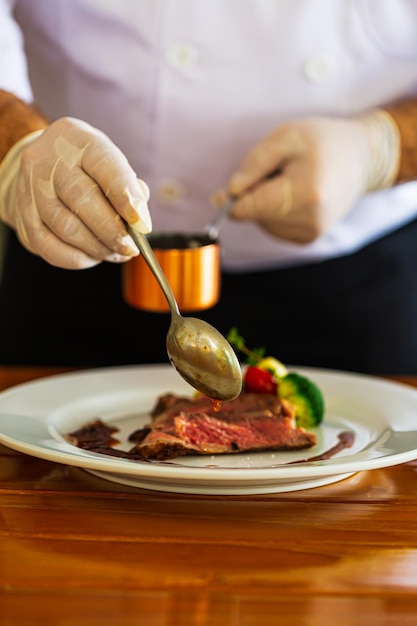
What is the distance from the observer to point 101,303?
5.80 feet

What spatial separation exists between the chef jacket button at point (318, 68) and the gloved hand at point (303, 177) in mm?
82

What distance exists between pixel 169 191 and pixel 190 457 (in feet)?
2.13

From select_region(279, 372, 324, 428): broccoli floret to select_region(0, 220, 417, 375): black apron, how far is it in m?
0.48

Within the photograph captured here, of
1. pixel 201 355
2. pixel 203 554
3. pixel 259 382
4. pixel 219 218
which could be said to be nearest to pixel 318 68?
pixel 219 218

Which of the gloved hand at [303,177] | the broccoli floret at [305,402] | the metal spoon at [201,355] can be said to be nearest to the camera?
the metal spoon at [201,355]

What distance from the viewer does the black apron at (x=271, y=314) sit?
176cm

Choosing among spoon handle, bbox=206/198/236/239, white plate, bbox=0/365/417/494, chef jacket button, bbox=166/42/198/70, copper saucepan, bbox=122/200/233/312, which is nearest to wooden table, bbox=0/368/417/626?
white plate, bbox=0/365/417/494

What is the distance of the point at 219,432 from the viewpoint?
117 cm

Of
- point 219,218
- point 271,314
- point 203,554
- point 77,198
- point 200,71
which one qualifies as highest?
point 200,71

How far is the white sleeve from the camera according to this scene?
1427mm

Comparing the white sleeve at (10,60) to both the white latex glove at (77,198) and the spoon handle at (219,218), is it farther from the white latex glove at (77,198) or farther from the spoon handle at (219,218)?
the spoon handle at (219,218)

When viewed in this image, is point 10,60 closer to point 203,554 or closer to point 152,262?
point 152,262

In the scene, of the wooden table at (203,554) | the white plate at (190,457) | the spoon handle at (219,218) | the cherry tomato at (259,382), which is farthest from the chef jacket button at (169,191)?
the wooden table at (203,554)

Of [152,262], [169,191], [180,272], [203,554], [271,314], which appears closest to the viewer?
[203,554]
